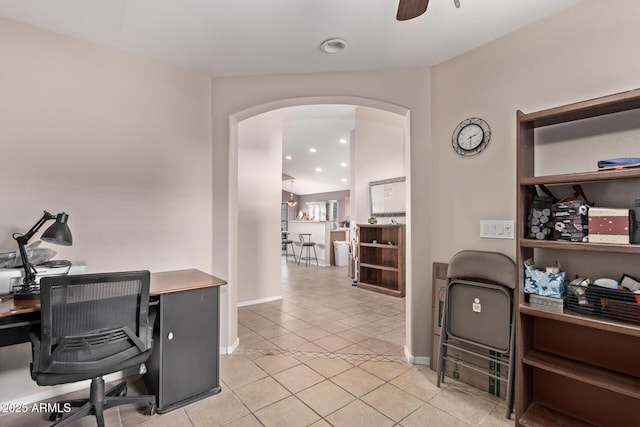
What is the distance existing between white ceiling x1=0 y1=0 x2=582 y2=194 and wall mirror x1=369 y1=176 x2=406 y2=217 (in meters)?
3.14

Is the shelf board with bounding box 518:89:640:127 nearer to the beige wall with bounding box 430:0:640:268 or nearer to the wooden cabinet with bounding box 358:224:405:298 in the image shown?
the beige wall with bounding box 430:0:640:268

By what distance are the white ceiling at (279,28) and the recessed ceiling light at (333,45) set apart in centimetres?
4

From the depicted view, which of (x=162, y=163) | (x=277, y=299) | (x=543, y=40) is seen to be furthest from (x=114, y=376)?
(x=543, y=40)

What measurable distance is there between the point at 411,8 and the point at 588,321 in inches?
73.0

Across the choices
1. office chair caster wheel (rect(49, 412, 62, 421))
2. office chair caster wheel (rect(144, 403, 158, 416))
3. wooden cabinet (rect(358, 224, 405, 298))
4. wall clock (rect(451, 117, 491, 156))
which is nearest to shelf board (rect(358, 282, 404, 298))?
wooden cabinet (rect(358, 224, 405, 298))

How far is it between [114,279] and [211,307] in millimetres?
754

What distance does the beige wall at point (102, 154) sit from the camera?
2.10 m

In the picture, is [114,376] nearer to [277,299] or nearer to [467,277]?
[277,299]

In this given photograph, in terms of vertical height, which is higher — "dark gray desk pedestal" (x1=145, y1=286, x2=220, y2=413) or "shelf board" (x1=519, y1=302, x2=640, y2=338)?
"shelf board" (x1=519, y1=302, x2=640, y2=338)

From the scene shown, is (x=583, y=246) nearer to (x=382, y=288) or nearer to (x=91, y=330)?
(x=91, y=330)

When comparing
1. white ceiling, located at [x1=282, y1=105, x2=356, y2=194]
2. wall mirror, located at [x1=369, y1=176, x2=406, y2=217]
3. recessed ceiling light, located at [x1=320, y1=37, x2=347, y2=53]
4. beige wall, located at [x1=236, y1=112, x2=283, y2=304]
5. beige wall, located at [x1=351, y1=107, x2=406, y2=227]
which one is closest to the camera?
recessed ceiling light, located at [x1=320, y1=37, x2=347, y2=53]

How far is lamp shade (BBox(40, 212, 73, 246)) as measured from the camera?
179cm

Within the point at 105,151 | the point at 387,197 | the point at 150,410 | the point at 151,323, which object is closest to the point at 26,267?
the point at 151,323

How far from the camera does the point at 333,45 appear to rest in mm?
2402
